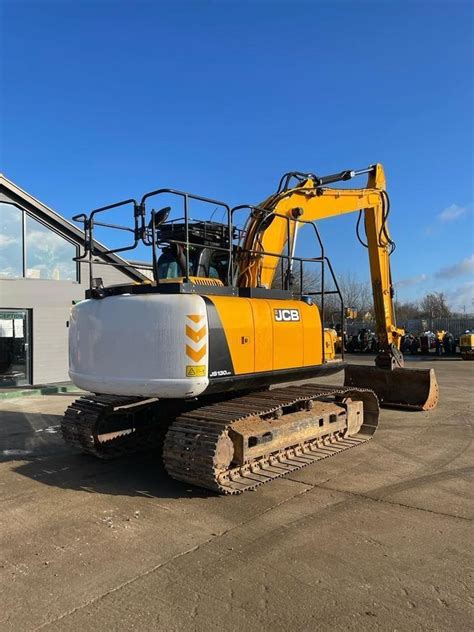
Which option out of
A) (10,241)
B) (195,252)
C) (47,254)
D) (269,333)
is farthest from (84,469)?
(47,254)

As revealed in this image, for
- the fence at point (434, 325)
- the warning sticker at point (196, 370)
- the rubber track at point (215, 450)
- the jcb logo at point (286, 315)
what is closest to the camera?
the rubber track at point (215, 450)

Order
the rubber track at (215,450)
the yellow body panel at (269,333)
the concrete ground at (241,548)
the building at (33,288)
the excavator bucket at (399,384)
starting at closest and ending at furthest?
the concrete ground at (241,548) → the rubber track at (215,450) → the yellow body panel at (269,333) → the excavator bucket at (399,384) → the building at (33,288)

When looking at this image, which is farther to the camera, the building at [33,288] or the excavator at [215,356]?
the building at [33,288]

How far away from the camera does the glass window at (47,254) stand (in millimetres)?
15945

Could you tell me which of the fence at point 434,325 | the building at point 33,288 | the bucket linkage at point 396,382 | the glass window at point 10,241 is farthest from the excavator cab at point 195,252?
the fence at point 434,325

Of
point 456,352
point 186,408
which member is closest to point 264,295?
→ point 186,408

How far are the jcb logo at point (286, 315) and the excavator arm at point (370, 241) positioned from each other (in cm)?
76

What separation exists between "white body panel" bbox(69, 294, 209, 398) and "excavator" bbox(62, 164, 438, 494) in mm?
12

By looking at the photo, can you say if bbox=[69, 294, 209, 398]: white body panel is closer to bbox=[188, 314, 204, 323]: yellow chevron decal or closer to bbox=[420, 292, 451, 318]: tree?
bbox=[188, 314, 204, 323]: yellow chevron decal

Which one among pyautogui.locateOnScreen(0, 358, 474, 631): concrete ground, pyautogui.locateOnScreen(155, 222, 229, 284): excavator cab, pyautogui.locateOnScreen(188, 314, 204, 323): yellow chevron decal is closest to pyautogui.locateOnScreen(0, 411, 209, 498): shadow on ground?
pyautogui.locateOnScreen(0, 358, 474, 631): concrete ground

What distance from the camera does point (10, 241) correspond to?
15547 millimetres

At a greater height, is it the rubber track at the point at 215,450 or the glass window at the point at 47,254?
the glass window at the point at 47,254

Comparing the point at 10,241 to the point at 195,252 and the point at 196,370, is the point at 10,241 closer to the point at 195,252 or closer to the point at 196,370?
the point at 195,252

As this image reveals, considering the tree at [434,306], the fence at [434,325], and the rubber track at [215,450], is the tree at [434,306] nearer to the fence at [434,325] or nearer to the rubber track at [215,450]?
the fence at [434,325]
